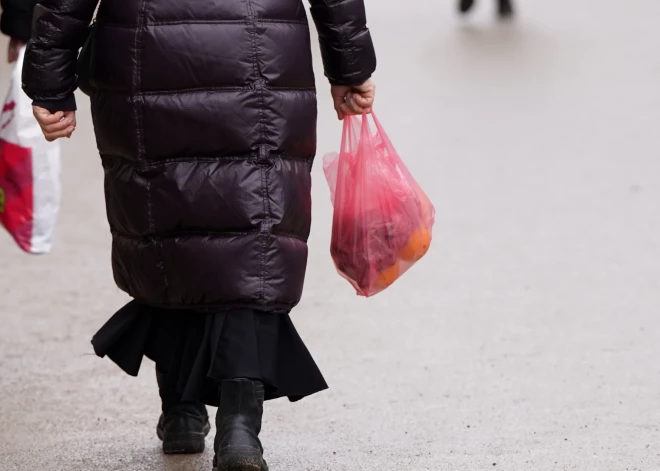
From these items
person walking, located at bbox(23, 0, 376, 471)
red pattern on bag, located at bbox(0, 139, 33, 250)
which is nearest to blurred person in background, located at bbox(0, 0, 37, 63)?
red pattern on bag, located at bbox(0, 139, 33, 250)

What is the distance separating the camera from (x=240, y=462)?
322 cm

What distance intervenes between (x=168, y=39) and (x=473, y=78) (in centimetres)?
741

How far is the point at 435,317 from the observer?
16.6ft

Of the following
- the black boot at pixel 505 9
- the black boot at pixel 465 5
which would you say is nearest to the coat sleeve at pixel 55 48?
the black boot at pixel 465 5

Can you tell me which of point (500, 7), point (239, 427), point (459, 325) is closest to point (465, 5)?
point (500, 7)

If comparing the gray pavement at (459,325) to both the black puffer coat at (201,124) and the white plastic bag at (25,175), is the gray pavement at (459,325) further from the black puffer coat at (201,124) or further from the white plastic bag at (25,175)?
the black puffer coat at (201,124)

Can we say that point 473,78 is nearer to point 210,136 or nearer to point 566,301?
point 566,301

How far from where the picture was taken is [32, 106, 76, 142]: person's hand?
3.39 metres

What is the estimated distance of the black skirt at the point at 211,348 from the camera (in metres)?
3.34

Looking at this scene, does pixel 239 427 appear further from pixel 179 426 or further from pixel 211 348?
pixel 179 426

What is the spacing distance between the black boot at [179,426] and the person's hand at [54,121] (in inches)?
27.8

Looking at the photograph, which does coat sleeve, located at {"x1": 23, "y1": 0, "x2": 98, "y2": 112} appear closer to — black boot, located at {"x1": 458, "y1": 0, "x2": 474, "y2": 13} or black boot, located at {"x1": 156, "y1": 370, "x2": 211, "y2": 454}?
black boot, located at {"x1": 156, "y1": 370, "x2": 211, "y2": 454}

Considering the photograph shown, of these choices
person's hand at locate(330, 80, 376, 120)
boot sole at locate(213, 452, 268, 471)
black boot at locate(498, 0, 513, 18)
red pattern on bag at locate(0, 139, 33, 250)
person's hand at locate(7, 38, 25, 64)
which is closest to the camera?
boot sole at locate(213, 452, 268, 471)

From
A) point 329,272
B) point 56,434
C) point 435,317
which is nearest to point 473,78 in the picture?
point 329,272
